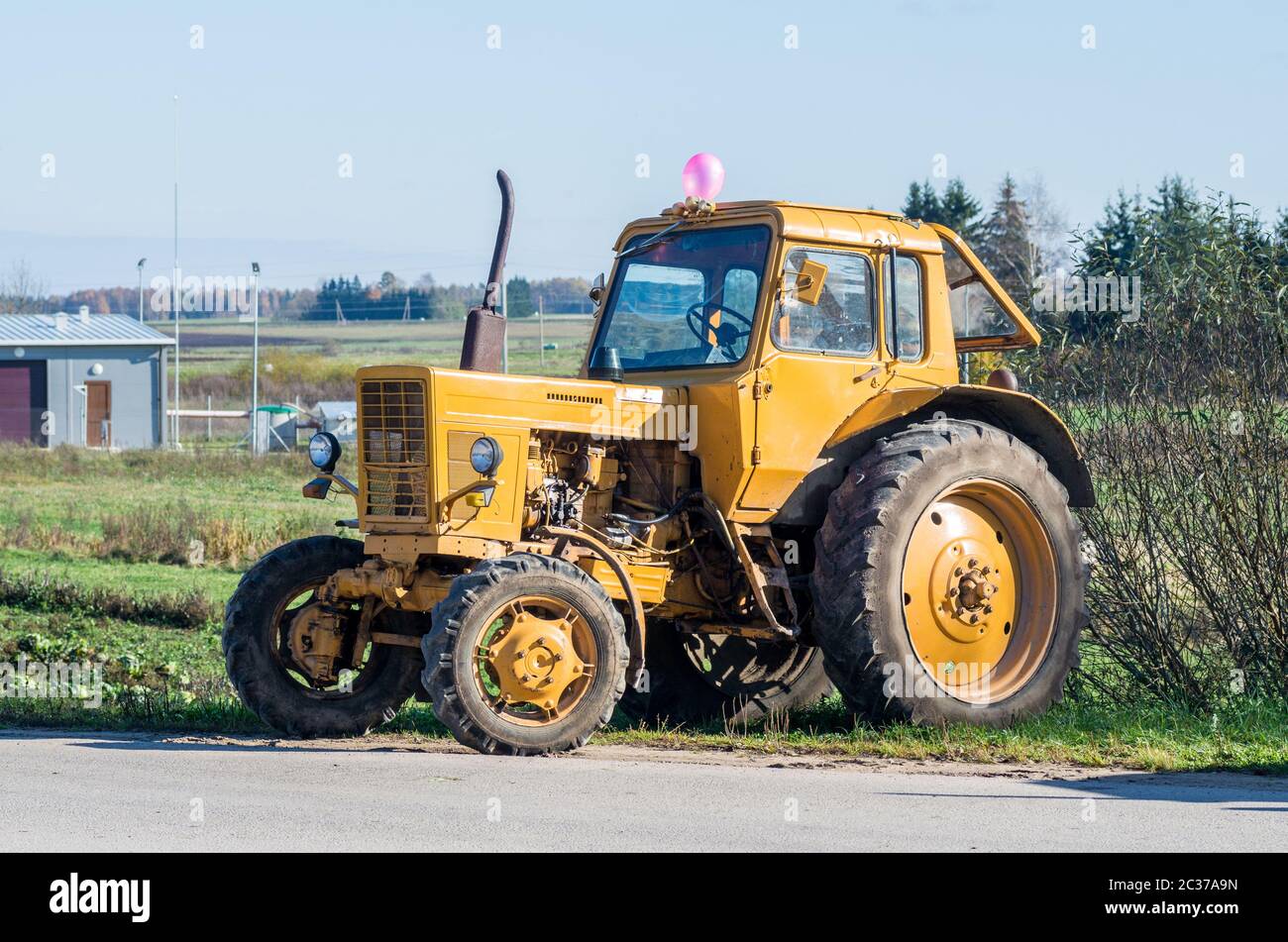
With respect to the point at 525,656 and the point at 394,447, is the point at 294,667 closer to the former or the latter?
Result: the point at 394,447

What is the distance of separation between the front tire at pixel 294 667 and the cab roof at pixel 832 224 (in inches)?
109

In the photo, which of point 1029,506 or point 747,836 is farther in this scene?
point 1029,506

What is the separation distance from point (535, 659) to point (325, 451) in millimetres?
1933

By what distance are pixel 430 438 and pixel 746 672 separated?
113 inches

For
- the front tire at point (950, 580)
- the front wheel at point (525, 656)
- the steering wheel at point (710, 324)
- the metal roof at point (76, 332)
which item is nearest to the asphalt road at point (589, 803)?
the front wheel at point (525, 656)

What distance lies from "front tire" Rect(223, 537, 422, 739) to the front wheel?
1138mm

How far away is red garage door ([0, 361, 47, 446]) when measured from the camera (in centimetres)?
5384

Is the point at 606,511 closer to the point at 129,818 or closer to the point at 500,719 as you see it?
the point at 500,719

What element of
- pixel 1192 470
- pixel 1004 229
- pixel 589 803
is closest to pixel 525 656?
pixel 589 803

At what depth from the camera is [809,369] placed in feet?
32.5

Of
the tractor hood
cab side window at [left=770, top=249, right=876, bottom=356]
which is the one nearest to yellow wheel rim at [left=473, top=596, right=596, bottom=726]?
the tractor hood

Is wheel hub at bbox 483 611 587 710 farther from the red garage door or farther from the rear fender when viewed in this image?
the red garage door

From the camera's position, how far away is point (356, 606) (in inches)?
390
